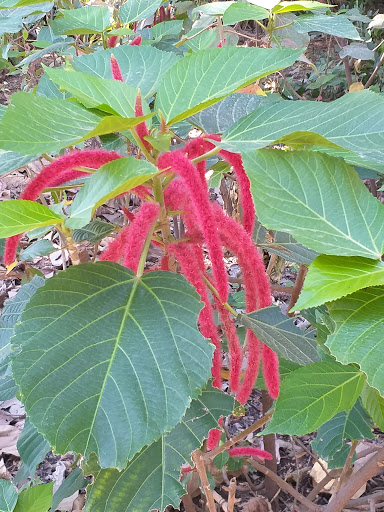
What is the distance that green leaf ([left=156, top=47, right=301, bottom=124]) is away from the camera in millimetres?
578

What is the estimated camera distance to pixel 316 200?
1.84 ft

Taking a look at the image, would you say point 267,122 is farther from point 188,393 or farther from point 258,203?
point 188,393

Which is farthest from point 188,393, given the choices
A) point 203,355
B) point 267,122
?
point 267,122

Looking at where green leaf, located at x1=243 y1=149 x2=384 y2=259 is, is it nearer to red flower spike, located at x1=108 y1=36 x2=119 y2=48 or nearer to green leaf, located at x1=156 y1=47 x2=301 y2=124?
green leaf, located at x1=156 y1=47 x2=301 y2=124

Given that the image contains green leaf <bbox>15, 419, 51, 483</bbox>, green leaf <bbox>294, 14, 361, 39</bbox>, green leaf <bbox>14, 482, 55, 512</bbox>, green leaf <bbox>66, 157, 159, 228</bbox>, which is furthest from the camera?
green leaf <bbox>294, 14, 361, 39</bbox>

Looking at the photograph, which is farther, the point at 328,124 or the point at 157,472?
the point at 157,472

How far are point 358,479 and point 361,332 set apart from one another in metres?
0.41

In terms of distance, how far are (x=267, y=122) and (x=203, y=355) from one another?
11.0 inches

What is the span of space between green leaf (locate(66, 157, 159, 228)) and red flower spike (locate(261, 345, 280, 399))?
333mm

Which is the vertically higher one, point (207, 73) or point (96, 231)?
point (207, 73)

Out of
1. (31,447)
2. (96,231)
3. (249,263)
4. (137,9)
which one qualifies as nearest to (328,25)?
(137,9)

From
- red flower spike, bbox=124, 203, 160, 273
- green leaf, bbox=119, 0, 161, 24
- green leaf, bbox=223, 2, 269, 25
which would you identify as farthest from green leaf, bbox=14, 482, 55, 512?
green leaf, bbox=119, 0, 161, 24

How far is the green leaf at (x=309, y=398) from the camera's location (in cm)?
69

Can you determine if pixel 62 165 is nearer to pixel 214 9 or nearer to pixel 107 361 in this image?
pixel 107 361
